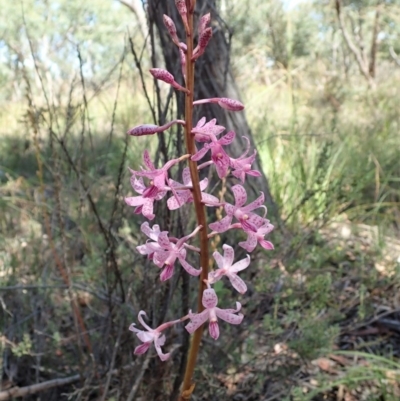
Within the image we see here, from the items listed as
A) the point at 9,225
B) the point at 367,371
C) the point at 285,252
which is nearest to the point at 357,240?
the point at 285,252

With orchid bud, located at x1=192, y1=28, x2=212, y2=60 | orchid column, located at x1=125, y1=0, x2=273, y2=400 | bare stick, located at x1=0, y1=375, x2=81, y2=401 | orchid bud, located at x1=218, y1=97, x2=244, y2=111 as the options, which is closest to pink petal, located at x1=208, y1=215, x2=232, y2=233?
orchid column, located at x1=125, y1=0, x2=273, y2=400

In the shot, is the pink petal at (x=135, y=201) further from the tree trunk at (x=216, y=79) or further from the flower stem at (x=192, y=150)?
the tree trunk at (x=216, y=79)

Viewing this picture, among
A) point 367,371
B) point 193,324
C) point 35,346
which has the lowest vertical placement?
point 367,371

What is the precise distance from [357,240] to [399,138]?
80.1 inches

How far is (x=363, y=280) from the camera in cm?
299

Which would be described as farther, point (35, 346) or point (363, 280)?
point (363, 280)

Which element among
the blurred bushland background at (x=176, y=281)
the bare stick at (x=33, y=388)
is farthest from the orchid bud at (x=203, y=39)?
the bare stick at (x=33, y=388)

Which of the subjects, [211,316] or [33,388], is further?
[33,388]

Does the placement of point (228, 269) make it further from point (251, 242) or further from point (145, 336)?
point (145, 336)

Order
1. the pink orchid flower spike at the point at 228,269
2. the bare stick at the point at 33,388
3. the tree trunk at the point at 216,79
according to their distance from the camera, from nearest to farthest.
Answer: the pink orchid flower spike at the point at 228,269 → the bare stick at the point at 33,388 → the tree trunk at the point at 216,79

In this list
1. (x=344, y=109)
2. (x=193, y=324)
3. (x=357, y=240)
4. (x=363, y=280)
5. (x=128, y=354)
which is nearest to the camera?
(x=193, y=324)

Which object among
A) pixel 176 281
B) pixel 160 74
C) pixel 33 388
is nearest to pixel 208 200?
pixel 160 74

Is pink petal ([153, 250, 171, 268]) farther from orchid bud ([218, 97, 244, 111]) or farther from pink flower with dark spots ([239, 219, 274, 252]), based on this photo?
orchid bud ([218, 97, 244, 111])

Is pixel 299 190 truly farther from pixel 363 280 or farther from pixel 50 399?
pixel 50 399
